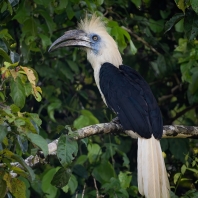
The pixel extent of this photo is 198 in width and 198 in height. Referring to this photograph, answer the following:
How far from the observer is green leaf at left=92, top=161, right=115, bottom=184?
453 cm

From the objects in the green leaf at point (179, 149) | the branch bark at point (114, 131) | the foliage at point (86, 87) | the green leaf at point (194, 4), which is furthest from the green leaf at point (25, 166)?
the green leaf at point (179, 149)

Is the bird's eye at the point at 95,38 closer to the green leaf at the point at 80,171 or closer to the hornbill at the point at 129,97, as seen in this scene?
the hornbill at the point at 129,97

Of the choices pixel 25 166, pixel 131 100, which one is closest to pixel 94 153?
pixel 131 100

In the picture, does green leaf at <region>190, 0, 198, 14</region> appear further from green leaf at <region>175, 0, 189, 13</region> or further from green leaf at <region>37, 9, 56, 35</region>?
green leaf at <region>37, 9, 56, 35</region>

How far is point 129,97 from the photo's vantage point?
183 inches

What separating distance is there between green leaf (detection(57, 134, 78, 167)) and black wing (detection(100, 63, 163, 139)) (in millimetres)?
1105

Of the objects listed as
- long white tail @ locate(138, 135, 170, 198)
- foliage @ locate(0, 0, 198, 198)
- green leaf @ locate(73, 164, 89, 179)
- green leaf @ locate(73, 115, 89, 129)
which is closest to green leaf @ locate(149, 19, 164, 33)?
foliage @ locate(0, 0, 198, 198)

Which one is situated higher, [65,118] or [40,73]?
[40,73]

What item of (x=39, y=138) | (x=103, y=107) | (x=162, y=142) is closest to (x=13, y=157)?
(x=39, y=138)

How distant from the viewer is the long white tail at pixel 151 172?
13.5 feet

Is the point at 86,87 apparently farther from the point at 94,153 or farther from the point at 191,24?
the point at 191,24

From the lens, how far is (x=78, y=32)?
521 cm

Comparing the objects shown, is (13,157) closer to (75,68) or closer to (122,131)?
(122,131)

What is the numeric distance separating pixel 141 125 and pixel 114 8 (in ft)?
4.79
